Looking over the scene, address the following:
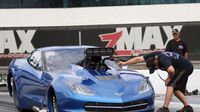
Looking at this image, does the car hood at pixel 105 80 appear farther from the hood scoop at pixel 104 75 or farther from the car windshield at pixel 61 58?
the car windshield at pixel 61 58

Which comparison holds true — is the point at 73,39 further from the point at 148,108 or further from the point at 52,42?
the point at 148,108

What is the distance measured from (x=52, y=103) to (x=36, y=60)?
1442 mm

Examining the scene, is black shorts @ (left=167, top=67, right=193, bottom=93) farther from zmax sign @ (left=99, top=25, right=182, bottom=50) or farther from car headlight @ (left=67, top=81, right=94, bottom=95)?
zmax sign @ (left=99, top=25, right=182, bottom=50)

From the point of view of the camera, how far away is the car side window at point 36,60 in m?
9.14

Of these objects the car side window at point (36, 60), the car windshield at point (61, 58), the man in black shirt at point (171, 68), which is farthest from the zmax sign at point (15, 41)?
the man in black shirt at point (171, 68)

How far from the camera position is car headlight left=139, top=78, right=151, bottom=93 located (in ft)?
25.9

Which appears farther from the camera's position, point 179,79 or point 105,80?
point 179,79

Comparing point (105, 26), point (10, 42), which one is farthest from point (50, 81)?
point (105, 26)

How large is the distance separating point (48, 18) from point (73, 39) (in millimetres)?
4410

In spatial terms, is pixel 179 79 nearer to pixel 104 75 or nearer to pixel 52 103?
pixel 104 75

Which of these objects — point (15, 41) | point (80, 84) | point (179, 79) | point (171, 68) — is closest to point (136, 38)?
point (15, 41)

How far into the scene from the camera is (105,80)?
7.88 metres

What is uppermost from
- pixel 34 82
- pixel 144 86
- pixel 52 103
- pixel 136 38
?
pixel 144 86

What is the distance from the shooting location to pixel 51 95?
8.20 m
